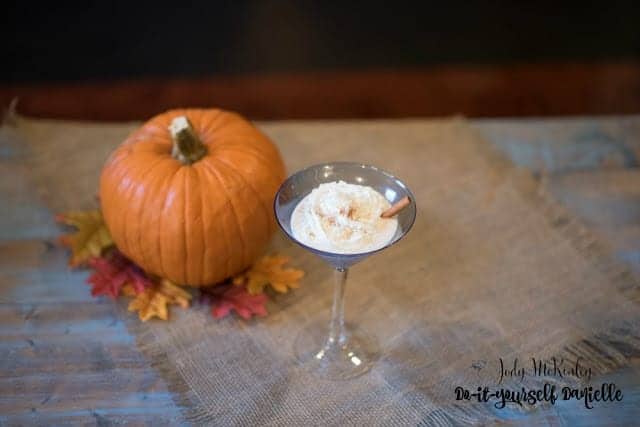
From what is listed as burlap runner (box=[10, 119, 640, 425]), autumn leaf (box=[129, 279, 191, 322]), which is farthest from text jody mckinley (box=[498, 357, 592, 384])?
autumn leaf (box=[129, 279, 191, 322])

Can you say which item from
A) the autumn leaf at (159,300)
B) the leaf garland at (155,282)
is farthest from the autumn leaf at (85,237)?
the autumn leaf at (159,300)

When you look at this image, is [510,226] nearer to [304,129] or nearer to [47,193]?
[304,129]

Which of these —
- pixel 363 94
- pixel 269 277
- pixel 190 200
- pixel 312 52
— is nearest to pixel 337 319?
pixel 269 277

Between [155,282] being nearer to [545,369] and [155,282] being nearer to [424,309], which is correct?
[424,309]

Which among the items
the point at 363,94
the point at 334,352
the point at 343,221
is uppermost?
the point at 343,221

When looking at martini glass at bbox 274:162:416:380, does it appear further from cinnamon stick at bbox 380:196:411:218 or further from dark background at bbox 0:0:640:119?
dark background at bbox 0:0:640:119
